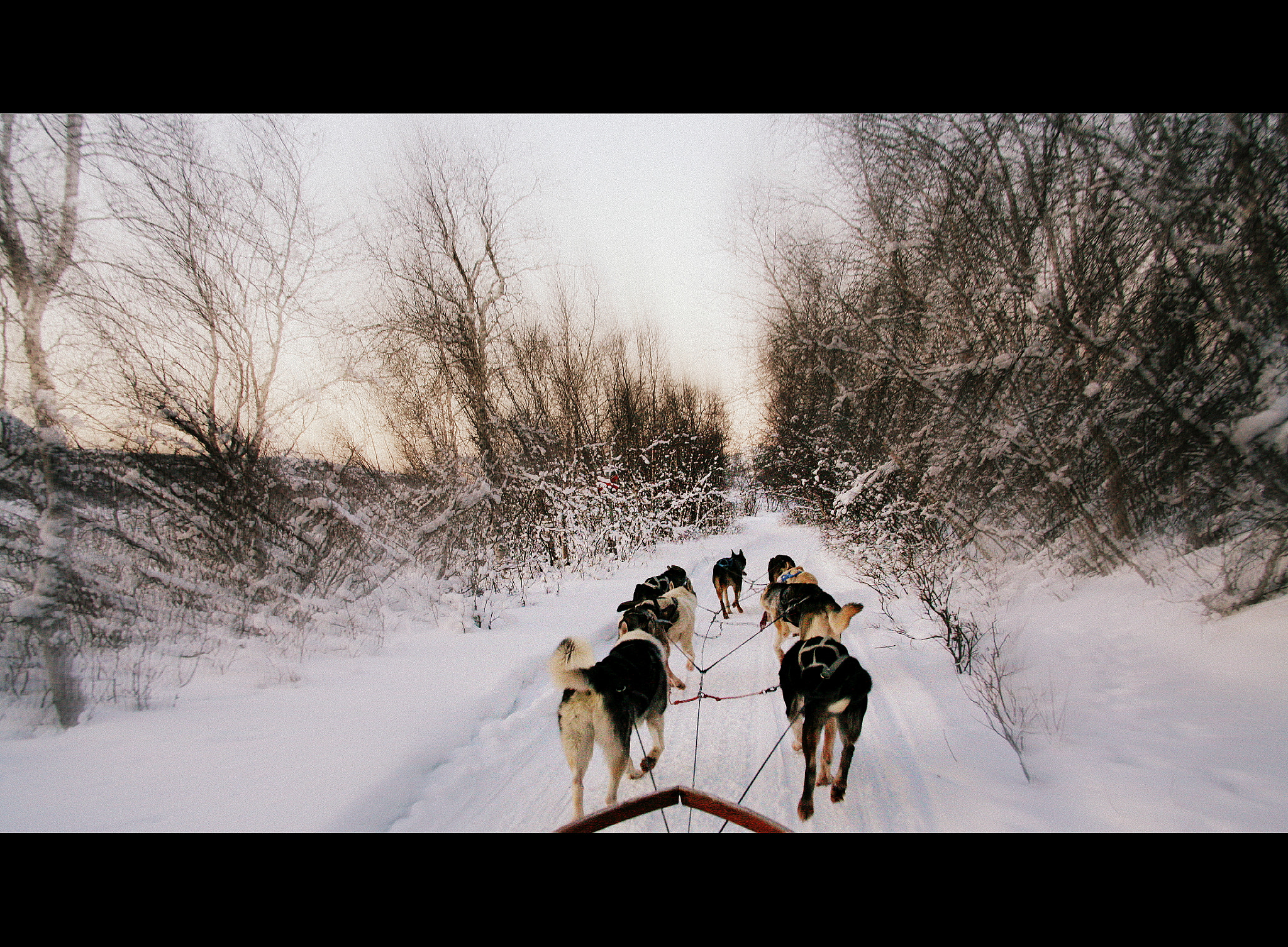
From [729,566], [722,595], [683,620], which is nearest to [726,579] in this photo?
[729,566]

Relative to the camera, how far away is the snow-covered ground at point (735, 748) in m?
2.09

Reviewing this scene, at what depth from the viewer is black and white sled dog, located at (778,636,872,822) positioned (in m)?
2.25

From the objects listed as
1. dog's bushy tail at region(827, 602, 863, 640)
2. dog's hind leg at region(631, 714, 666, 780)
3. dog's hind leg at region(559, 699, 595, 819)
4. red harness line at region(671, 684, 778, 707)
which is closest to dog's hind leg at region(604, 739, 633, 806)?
dog's hind leg at region(559, 699, 595, 819)

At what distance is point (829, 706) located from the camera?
90.6 inches

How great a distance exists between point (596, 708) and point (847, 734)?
4.30 feet

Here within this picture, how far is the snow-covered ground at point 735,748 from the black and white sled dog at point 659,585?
95cm

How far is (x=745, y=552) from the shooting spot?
1203cm

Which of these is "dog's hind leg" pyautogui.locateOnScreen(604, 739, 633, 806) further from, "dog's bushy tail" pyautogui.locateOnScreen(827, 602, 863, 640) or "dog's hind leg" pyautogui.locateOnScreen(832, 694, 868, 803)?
"dog's bushy tail" pyautogui.locateOnScreen(827, 602, 863, 640)

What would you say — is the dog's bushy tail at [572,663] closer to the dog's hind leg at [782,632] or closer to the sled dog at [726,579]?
the dog's hind leg at [782,632]

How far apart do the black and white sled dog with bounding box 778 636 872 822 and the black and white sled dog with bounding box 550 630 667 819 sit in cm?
88
